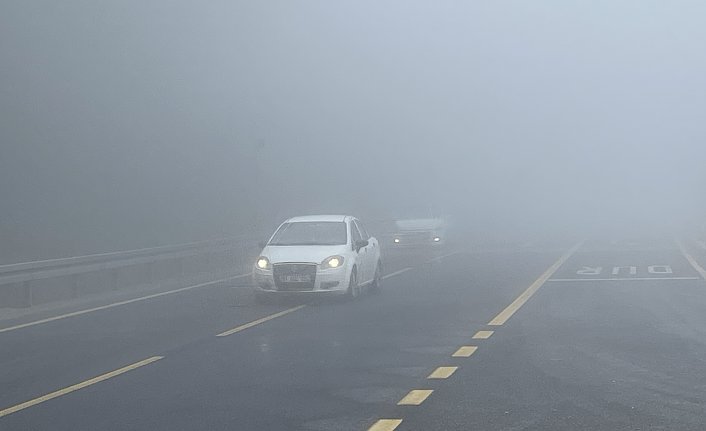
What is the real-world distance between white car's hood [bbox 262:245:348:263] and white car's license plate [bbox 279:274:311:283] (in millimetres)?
273

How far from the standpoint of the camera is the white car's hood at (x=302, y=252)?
69.3 feet

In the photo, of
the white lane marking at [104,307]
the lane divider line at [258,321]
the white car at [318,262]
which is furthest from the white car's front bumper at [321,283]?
the white lane marking at [104,307]

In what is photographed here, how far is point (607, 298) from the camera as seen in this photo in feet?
69.9

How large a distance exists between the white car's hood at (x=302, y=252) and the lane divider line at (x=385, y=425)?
38.2ft

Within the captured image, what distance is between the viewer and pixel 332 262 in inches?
834

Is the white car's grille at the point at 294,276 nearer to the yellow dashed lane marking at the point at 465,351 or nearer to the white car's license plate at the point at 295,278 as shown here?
the white car's license plate at the point at 295,278

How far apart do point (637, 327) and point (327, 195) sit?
73947 millimetres

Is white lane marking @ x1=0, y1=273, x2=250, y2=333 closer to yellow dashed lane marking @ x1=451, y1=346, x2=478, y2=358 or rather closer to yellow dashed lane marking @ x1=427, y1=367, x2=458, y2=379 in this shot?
yellow dashed lane marking @ x1=451, y1=346, x2=478, y2=358

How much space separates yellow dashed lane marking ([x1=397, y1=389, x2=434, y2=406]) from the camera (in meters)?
10.3

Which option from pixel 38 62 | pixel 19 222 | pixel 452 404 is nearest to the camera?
pixel 452 404

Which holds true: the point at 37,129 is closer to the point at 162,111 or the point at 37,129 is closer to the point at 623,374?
the point at 162,111

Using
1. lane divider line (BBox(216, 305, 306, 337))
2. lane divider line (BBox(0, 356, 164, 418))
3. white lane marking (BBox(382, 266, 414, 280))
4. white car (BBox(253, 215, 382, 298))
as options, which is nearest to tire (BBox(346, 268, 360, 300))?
white car (BBox(253, 215, 382, 298))

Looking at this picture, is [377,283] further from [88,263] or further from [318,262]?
[88,263]

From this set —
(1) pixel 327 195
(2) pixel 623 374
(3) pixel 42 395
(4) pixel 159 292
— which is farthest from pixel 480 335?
(1) pixel 327 195
